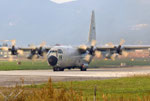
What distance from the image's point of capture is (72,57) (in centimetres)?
5019

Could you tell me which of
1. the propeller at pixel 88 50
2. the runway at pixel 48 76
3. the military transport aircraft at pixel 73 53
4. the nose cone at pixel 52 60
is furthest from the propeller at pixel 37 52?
the runway at pixel 48 76

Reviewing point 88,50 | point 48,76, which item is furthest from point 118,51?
point 48,76

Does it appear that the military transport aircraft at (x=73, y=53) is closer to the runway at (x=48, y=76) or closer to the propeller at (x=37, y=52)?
the propeller at (x=37, y=52)

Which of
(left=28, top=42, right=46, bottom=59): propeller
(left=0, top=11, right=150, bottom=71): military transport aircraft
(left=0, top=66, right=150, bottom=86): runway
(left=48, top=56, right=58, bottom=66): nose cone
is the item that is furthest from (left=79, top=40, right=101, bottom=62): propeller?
(left=0, top=66, right=150, bottom=86): runway

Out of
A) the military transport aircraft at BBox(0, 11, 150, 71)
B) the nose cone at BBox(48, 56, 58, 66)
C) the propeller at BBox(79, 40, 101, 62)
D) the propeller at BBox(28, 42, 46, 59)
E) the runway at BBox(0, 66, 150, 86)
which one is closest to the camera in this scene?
the runway at BBox(0, 66, 150, 86)

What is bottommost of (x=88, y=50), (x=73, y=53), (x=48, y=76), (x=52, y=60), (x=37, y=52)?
A: (x=48, y=76)

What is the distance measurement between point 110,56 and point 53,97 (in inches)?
1598

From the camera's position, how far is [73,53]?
1998 inches

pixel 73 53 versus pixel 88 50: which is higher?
pixel 88 50

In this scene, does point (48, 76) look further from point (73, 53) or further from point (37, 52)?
point (37, 52)

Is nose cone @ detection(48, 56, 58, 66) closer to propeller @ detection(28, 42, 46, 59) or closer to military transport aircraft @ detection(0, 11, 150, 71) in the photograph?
military transport aircraft @ detection(0, 11, 150, 71)

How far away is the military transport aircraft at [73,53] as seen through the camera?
48.0 metres

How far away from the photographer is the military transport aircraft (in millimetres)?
48000

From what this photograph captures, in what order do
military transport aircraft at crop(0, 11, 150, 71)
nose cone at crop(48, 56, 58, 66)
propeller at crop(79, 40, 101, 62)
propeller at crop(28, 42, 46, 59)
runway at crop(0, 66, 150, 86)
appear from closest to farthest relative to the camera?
runway at crop(0, 66, 150, 86) → nose cone at crop(48, 56, 58, 66) → military transport aircraft at crop(0, 11, 150, 71) → propeller at crop(79, 40, 101, 62) → propeller at crop(28, 42, 46, 59)
